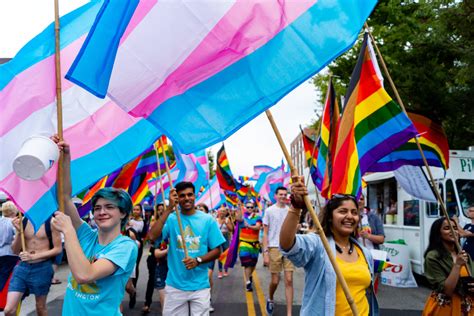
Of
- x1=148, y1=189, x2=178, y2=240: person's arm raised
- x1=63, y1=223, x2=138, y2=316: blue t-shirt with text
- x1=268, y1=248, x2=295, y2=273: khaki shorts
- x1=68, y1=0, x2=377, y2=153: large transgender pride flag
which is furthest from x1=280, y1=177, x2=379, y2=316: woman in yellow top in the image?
x1=268, y1=248, x2=295, y2=273: khaki shorts

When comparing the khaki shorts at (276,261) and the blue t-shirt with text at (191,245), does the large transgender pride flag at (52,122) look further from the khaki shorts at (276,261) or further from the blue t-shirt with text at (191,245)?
the khaki shorts at (276,261)

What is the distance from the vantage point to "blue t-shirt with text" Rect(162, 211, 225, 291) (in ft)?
17.2

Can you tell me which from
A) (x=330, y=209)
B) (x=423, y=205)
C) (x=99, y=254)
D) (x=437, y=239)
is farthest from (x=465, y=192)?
(x=99, y=254)

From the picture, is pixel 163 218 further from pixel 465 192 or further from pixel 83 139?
pixel 465 192

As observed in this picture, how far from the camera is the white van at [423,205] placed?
11.0 metres

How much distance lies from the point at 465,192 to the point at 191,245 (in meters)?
7.67

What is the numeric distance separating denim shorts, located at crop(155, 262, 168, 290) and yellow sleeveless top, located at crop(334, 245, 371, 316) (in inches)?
176

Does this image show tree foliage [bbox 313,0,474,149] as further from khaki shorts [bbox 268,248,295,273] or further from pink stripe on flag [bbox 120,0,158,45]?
pink stripe on flag [bbox 120,0,158,45]

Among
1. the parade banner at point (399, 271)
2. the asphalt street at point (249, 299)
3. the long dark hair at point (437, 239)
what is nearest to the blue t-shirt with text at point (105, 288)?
the long dark hair at point (437, 239)

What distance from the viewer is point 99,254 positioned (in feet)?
10.6

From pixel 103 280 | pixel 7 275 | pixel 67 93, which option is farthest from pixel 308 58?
pixel 7 275

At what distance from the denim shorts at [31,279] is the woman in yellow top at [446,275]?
4.33 m

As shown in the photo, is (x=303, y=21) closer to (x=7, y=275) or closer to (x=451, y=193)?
(x=7, y=275)

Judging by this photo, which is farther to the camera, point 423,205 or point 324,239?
point 423,205
